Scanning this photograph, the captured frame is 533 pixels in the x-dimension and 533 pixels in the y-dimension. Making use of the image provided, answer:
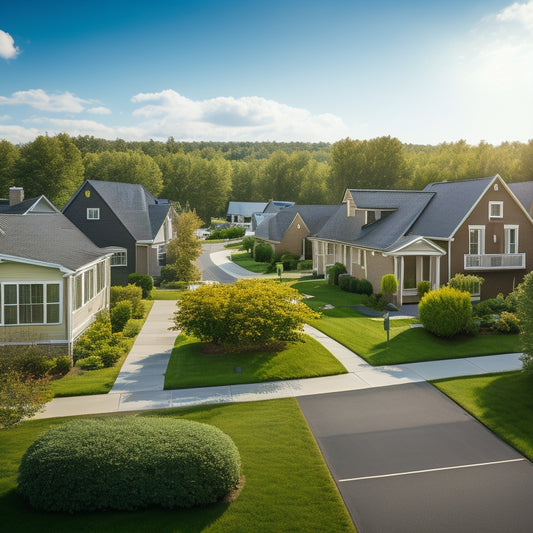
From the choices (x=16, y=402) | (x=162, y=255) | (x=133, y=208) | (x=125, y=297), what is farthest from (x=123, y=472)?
(x=162, y=255)

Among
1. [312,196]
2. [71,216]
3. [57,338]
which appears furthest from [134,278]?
[312,196]

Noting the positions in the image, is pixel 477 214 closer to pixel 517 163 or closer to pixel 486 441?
pixel 486 441

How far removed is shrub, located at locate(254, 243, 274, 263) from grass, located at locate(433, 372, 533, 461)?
1544 inches

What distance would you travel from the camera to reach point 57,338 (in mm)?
17500

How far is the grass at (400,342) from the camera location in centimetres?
1808

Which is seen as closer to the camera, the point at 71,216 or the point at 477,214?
the point at 477,214

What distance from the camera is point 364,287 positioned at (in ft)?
103

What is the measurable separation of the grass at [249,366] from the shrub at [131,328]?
3807 mm

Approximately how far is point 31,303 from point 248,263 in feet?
126

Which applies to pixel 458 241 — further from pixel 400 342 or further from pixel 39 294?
pixel 39 294

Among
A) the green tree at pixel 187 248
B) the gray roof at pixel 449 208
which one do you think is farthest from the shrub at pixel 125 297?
the gray roof at pixel 449 208

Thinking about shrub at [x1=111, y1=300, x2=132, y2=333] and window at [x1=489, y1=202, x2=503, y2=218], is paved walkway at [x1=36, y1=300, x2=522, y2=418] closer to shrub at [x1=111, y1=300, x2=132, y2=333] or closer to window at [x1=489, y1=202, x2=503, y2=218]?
shrub at [x1=111, y1=300, x2=132, y2=333]

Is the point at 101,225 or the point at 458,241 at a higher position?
the point at 101,225

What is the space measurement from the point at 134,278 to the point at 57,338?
16226 millimetres
